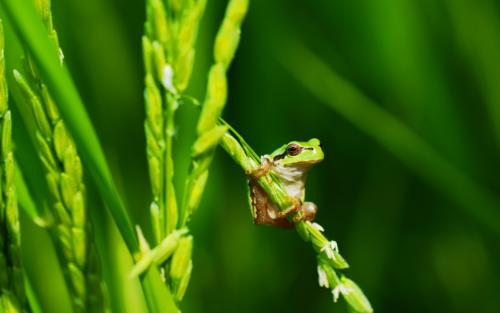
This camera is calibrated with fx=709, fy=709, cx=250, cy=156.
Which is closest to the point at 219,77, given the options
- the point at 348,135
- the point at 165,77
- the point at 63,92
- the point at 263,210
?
the point at 165,77

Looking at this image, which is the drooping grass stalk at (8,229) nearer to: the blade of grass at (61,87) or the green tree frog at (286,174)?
the blade of grass at (61,87)

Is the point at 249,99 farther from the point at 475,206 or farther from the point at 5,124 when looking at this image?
the point at 5,124

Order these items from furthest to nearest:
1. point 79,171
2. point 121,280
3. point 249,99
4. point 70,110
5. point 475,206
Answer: point 249,99 → point 475,206 → point 121,280 → point 79,171 → point 70,110

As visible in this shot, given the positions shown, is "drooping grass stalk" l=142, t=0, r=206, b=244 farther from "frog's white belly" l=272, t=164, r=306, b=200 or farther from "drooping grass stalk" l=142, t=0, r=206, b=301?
"frog's white belly" l=272, t=164, r=306, b=200

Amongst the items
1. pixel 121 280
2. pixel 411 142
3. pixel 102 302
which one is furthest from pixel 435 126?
pixel 102 302

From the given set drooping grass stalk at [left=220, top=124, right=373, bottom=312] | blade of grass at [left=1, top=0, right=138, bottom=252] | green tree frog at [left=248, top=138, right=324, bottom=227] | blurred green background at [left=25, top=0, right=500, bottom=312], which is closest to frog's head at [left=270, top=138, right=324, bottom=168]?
green tree frog at [left=248, top=138, right=324, bottom=227]

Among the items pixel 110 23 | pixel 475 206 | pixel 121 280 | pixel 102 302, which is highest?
pixel 110 23

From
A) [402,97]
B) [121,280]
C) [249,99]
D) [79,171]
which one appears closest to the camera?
[79,171]
